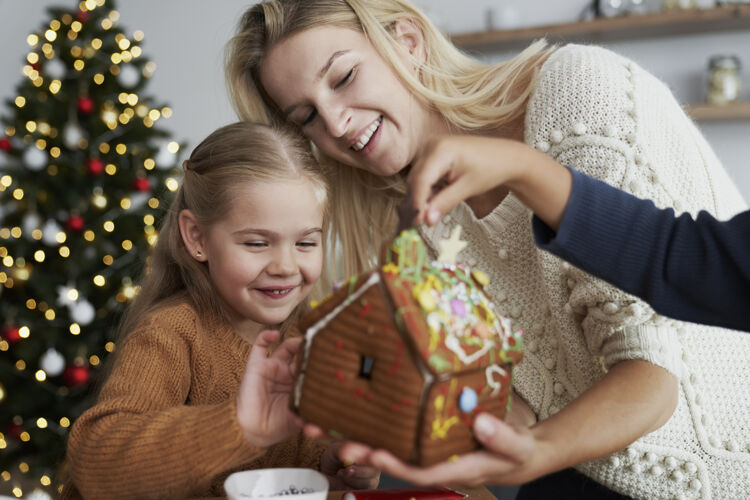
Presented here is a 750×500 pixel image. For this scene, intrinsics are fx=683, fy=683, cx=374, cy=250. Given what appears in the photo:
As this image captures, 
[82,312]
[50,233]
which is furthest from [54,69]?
[82,312]

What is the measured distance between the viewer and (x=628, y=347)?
976mm

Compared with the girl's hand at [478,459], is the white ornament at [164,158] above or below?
below

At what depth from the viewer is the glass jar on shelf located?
3.14 meters

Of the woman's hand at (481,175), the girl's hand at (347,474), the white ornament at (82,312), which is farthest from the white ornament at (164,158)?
the woman's hand at (481,175)

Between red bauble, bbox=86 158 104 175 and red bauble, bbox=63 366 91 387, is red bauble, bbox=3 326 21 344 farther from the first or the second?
red bauble, bbox=86 158 104 175

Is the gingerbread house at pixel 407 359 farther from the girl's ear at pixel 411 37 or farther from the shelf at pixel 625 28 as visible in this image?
the shelf at pixel 625 28

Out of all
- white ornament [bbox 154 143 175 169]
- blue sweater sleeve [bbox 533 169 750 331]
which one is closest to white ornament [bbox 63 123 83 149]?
white ornament [bbox 154 143 175 169]

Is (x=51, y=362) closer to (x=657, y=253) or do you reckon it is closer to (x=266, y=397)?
(x=266, y=397)

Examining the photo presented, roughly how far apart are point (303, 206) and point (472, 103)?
42cm

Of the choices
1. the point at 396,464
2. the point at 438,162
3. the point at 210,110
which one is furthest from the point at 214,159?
the point at 210,110

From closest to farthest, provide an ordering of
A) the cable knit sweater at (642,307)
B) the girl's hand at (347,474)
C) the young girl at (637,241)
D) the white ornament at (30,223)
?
the young girl at (637,241), the cable knit sweater at (642,307), the girl's hand at (347,474), the white ornament at (30,223)

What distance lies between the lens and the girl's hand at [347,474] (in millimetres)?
1163

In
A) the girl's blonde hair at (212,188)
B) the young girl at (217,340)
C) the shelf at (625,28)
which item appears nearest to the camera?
the young girl at (217,340)

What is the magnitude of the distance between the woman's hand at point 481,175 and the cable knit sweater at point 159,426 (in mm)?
405
